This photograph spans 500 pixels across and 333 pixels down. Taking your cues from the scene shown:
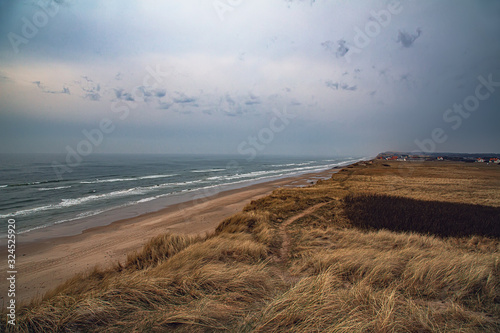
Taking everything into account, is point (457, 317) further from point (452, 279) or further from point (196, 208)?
point (196, 208)

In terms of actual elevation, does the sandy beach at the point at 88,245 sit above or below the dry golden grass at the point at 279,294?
below

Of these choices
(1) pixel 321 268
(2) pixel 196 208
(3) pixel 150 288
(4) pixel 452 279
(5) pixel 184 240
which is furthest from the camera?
(2) pixel 196 208

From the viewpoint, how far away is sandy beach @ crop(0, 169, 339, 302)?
7.26 m

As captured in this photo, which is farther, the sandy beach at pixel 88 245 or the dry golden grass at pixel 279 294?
the sandy beach at pixel 88 245

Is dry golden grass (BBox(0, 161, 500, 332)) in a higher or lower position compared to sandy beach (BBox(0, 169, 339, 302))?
higher

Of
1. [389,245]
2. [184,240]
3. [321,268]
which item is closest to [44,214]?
[184,240]

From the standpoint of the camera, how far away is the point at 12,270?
7.86 metres

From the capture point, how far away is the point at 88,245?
405 inches

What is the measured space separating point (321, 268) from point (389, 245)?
3.46 metres

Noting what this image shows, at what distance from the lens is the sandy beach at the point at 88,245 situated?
7262 millimetres

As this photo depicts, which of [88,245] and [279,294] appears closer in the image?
[279,294]

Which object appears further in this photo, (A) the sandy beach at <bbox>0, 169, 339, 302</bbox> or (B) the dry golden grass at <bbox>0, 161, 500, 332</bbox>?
A: (A) the sandy beach at <bbox>0, 169, 339, 302</bbox>

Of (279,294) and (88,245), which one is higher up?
(279,294)

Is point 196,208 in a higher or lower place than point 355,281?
lower
